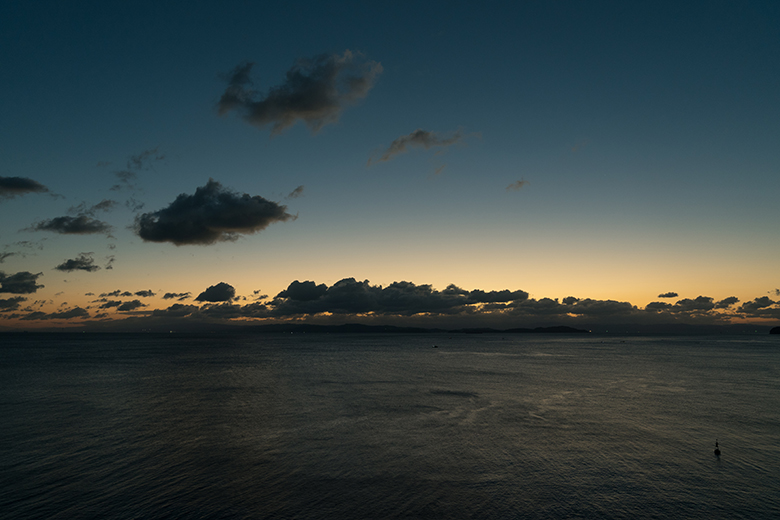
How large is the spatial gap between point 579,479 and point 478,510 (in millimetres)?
8888

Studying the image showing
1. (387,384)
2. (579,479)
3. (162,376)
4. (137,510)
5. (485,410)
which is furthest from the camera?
(162,376)

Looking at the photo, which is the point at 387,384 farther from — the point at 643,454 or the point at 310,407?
the point at 643,454

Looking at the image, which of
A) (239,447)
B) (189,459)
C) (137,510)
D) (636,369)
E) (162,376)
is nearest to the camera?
(137,510)

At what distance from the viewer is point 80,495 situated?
83.1 feet

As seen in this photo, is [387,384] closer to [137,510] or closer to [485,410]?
[485,410]

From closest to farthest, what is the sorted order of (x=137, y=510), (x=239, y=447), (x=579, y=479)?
(x=137, y=510) → (x=579, y=479) → (x=239, y=447)

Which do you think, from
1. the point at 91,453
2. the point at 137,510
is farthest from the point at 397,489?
the point at 91,453

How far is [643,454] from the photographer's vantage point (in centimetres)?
3344

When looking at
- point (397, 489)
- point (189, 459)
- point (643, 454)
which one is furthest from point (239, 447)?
point (643, 454)

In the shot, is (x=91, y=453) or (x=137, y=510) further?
(x=91, y=453)

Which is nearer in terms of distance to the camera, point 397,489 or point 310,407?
point 397,489

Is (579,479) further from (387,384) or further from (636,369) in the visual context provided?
(636,369)

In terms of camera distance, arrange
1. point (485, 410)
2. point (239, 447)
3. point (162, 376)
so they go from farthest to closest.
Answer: point (162, 376) → point (485, 410) → point (239, 447)

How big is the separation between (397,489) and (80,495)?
19.1 m
